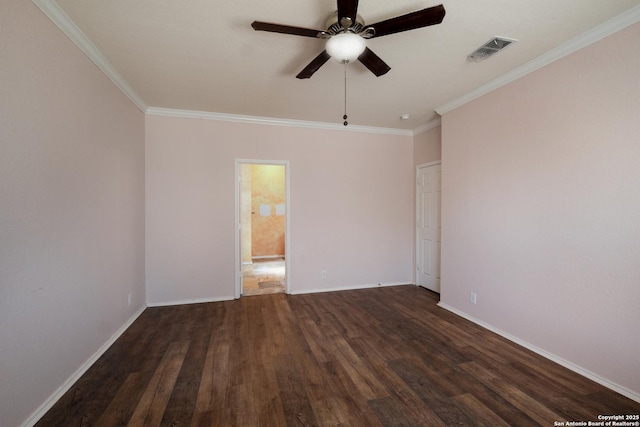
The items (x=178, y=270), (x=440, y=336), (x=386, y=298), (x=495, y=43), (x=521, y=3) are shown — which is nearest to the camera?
(x=521, y=3)

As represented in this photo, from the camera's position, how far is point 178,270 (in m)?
3.63

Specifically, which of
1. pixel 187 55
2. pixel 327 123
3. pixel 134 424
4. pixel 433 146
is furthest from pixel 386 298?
pixel 187 55

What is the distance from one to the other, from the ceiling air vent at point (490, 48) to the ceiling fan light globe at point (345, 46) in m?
1.20

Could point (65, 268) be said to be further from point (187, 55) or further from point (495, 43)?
point (495, 43)

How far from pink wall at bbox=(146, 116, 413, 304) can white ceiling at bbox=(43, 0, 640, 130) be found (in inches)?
23.4

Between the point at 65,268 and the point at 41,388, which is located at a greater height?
the point at 65,268

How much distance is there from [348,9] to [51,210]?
2305 millimetres

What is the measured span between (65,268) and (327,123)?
351 centimetres

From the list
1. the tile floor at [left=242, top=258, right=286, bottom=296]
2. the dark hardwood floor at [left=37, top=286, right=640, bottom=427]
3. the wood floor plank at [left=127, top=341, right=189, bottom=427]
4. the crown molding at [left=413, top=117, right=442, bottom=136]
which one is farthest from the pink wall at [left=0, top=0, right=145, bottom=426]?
the crown molding at [left=413, top=117, right=442, bottom=136]

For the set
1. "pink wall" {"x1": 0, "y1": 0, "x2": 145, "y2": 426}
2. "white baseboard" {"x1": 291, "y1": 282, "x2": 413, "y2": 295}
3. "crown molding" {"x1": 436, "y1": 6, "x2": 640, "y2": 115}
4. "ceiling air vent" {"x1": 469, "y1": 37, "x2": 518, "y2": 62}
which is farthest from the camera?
"white baseboard" {"x1": 291, "y1": 282, "x2": 413, "y2": 295}

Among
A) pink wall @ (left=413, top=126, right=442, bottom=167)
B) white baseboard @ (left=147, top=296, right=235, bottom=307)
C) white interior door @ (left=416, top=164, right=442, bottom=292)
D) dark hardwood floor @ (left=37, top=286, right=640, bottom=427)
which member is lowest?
dark hardwood floor @ (left=37, top=286, right=640, bottom=427)

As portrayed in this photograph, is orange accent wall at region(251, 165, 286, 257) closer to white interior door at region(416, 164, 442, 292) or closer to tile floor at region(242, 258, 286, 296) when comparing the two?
tile floor at region(242, 258, 286, 296)

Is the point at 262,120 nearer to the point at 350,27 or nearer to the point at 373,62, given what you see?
the point at 373,62

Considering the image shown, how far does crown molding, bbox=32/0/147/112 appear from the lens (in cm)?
171
